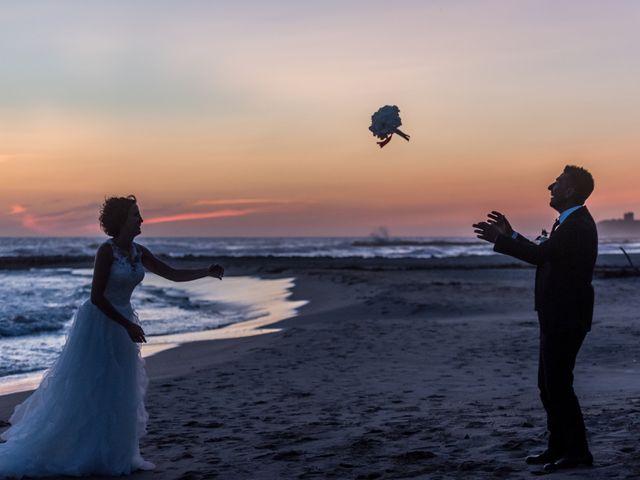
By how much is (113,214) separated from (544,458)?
144 inches

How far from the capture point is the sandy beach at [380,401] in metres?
5.87

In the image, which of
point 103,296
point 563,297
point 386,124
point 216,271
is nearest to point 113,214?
point 103,296

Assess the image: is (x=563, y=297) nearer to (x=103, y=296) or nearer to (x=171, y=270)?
(x=171, y=270)

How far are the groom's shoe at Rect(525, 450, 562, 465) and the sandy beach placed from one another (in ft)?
0.49

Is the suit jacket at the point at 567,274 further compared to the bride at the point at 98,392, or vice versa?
the bride at the point at 98,392

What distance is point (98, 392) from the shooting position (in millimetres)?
6027

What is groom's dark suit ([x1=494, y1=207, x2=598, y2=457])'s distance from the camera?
5266mm

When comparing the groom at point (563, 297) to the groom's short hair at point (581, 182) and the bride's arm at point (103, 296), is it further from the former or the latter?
the bride's arm at point (103, 296)

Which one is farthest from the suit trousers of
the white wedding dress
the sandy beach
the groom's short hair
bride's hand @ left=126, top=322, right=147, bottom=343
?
the white wedding dress

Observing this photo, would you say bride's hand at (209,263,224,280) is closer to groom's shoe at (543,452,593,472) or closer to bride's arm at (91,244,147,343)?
bride's arm at (91,244,147,343)

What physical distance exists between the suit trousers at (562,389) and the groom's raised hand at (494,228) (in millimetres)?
709

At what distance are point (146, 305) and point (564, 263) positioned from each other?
19.7 meters

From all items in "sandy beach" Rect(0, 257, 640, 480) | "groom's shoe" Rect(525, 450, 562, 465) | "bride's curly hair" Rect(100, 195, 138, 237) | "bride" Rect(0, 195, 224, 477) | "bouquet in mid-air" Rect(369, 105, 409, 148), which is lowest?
"sandy beach" Rect(0, 257, 640, 480)

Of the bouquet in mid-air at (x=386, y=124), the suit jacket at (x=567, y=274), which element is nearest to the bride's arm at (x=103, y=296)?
the bouquet in mid-air at (x=386, y=124)
